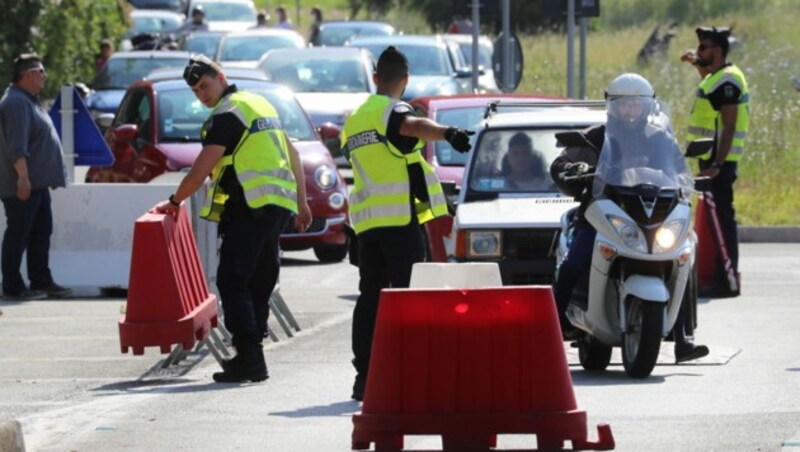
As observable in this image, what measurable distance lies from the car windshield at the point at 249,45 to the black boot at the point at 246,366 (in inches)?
896

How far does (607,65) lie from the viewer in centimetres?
4666

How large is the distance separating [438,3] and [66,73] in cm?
2703

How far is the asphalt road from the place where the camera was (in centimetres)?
943

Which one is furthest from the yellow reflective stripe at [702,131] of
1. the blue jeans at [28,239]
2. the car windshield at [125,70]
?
the car windshield at [125,70]

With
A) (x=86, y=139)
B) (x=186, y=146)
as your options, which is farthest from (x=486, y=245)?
(x=186, y=146)

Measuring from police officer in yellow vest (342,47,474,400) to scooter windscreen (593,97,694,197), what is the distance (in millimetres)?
1257

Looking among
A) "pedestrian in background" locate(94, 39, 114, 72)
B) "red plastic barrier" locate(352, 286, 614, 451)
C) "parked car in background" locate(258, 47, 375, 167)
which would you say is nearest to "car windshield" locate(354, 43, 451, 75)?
"parked car in background" locate(258, 47, 375, 167)

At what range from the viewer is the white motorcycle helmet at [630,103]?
1193 cm

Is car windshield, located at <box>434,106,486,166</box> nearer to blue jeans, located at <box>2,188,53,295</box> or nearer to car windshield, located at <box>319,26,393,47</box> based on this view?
blue jeans, located at <box>2,188,53,295</box>

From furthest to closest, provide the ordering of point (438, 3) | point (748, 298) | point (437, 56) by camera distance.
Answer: point (438, 3) < point (437, 56) < point (748, 298)

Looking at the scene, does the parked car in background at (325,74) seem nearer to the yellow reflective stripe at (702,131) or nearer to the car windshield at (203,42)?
the car windshield at (203,42)

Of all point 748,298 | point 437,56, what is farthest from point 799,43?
point 748,298

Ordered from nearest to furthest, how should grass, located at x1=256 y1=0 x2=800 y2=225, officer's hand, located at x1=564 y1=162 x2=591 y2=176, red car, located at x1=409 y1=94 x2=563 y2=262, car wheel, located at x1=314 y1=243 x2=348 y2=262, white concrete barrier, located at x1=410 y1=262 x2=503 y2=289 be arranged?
white concrete barrier, located at x1=410 y1=262 x2=503 y2=289 < officer's hand, located at x1=564 y1=162 x2=591 y2=176 < red car, located at x1=409 y1=94 x2=563 y2=262 < car wheel, located at x1=314 y1=243 x2=348 y2=262 < grass, located at x1=256 y1=0 x2=800 y2=225

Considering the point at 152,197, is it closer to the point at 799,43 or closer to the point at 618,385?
the point at 618,385
